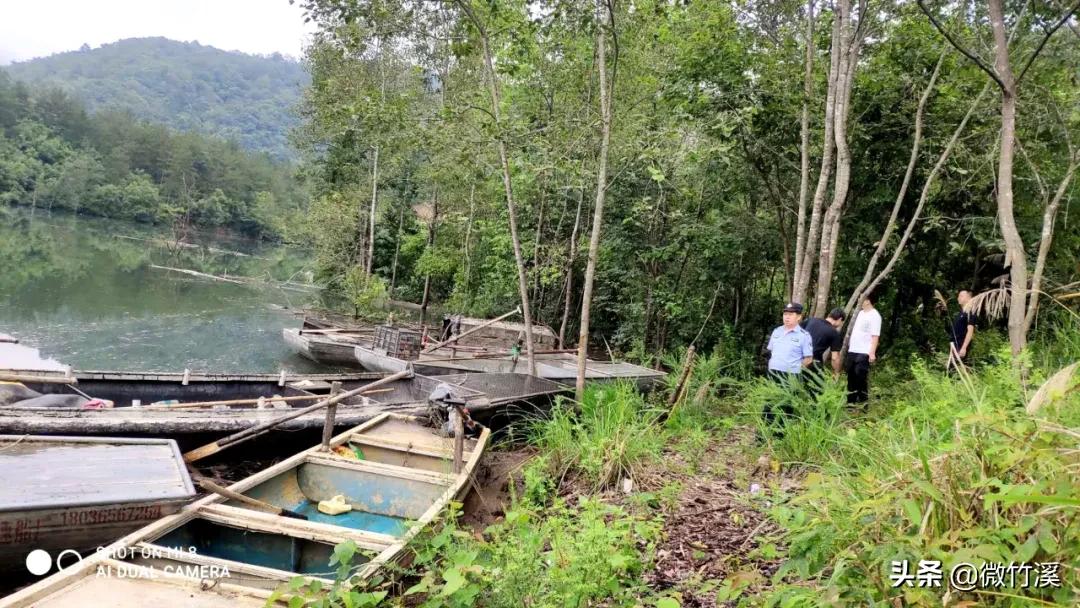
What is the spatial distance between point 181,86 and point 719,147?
188 metres

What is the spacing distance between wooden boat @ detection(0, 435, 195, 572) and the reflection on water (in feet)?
17.7

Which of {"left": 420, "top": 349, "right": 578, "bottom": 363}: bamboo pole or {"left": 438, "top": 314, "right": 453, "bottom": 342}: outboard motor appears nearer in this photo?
{"left": 420, "top": 349, "right": 578, "bottom": 363}: bamboo pole

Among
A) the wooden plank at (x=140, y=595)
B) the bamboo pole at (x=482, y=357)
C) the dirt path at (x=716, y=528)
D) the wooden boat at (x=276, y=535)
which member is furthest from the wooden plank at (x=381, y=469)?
the bamboo pole at (x=482, y=357)

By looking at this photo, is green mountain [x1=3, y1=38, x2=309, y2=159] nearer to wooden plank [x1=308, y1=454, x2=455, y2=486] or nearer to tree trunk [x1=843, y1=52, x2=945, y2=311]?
tree trunk [x1=843, y1=52, x2=945, y2=311]

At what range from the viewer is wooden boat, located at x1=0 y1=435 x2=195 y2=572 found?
3.74 meters

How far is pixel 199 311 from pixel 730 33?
20.5 meters

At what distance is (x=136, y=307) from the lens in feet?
70.5

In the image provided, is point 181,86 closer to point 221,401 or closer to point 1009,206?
point 221,401

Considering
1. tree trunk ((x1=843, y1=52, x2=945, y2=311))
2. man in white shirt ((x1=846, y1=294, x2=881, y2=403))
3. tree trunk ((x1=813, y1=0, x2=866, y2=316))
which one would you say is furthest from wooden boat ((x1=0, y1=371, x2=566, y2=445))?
tree trunk ((x1=843, y1=52, x2=945, y2=311))

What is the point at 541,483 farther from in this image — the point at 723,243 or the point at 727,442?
the point at 723,243

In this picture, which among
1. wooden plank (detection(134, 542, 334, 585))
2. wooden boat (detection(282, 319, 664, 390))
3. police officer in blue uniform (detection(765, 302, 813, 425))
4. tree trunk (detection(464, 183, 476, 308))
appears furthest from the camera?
tree trunk (detection(464, 183, 476, 308))

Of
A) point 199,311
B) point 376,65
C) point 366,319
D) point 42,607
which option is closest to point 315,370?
point 366,319

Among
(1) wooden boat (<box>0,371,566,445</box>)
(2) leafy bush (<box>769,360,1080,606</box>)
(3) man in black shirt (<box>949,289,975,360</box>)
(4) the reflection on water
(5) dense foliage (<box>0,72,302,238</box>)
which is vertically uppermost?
(5) dense foliage (<box>0,72,302,238</box>)

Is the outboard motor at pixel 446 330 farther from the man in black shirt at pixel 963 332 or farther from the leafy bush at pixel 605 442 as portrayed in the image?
the man in black shirt at pixel 963 332
